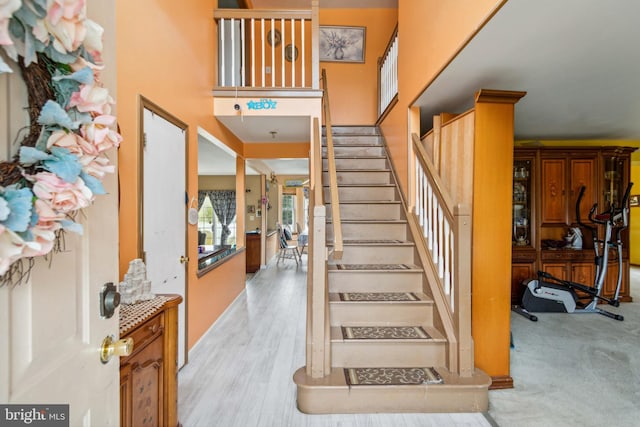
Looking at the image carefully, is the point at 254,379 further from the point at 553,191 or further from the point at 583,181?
the point at 583,181

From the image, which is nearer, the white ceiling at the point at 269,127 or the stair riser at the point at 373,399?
the stair riser at the point at 373,399

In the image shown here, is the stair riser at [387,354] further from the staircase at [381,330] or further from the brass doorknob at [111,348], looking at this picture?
the brass doorknob at [111,348]

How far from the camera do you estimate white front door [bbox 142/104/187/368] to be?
6.91ft

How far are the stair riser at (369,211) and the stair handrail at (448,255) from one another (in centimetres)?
53

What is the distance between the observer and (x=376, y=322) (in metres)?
2.43

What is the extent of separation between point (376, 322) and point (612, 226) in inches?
154

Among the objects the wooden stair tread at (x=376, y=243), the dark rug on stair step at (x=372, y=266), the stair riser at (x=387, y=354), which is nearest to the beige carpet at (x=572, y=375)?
the stair riser at (x=387, y=354)

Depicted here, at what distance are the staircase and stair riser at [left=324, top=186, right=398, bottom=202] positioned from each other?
12 millimetres

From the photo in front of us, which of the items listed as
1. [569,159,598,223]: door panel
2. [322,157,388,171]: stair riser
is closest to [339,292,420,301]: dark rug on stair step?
[322,157,388,171]: stair riser

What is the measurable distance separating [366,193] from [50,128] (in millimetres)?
3270

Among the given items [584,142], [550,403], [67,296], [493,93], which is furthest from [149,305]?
[584,142]

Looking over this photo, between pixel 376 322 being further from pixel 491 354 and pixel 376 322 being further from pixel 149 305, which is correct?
pixel 149 305

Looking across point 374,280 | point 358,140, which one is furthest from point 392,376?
point 358,140

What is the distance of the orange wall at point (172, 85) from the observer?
1.85 m
